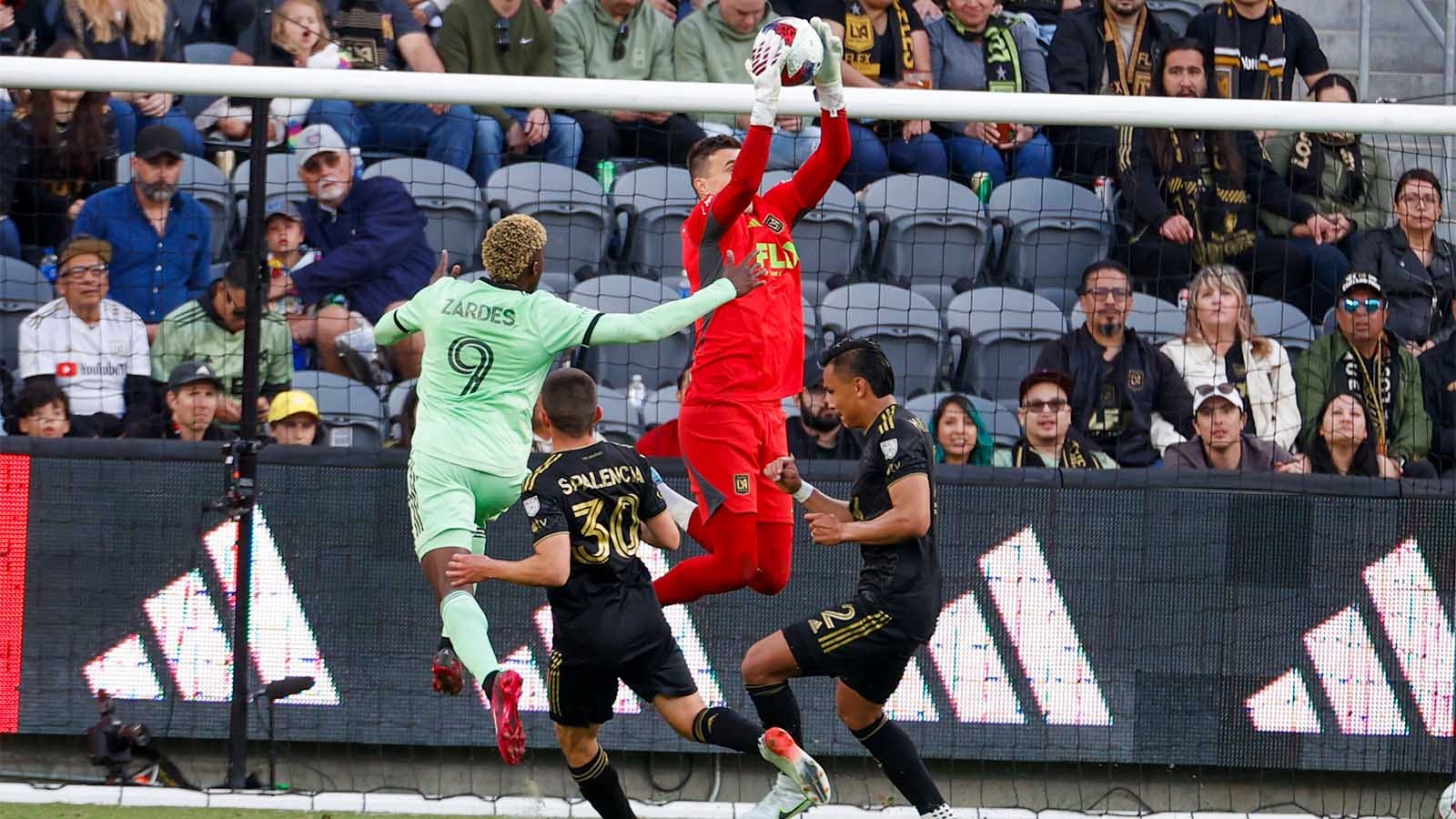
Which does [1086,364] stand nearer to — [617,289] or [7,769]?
[617,289]

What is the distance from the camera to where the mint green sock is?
6.18 metres

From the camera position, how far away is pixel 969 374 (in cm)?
874

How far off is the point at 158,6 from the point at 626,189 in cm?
282

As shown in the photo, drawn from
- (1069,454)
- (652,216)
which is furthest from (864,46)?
(1069,454)

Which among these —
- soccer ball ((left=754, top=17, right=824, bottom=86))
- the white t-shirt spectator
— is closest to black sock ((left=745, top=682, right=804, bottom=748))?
soccer ball ((left=754, top=17, right=824, bottom=86))

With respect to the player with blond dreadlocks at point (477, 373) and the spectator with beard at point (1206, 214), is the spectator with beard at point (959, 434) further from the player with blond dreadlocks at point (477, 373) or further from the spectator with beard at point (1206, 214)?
the player with blond dreadlocks at point (477, 373)

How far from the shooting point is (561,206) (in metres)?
8.90

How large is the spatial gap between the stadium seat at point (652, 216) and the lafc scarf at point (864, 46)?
1.58 m

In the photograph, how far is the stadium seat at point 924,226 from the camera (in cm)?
916

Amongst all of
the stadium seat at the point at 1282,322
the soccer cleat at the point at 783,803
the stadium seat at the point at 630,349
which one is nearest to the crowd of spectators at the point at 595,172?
the stadium seat at the point at 1282,322

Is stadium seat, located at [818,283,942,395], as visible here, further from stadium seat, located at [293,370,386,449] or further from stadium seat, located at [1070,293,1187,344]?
stadium seat, located at [293,370,386,449]

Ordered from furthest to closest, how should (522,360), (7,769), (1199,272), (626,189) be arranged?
(626,189), (1199,272), (7,769), (522,360)


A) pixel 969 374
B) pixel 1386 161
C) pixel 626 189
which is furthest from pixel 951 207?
pixel 1386 161

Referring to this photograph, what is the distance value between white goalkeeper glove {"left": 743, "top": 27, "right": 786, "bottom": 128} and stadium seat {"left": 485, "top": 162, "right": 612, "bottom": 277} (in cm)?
240
